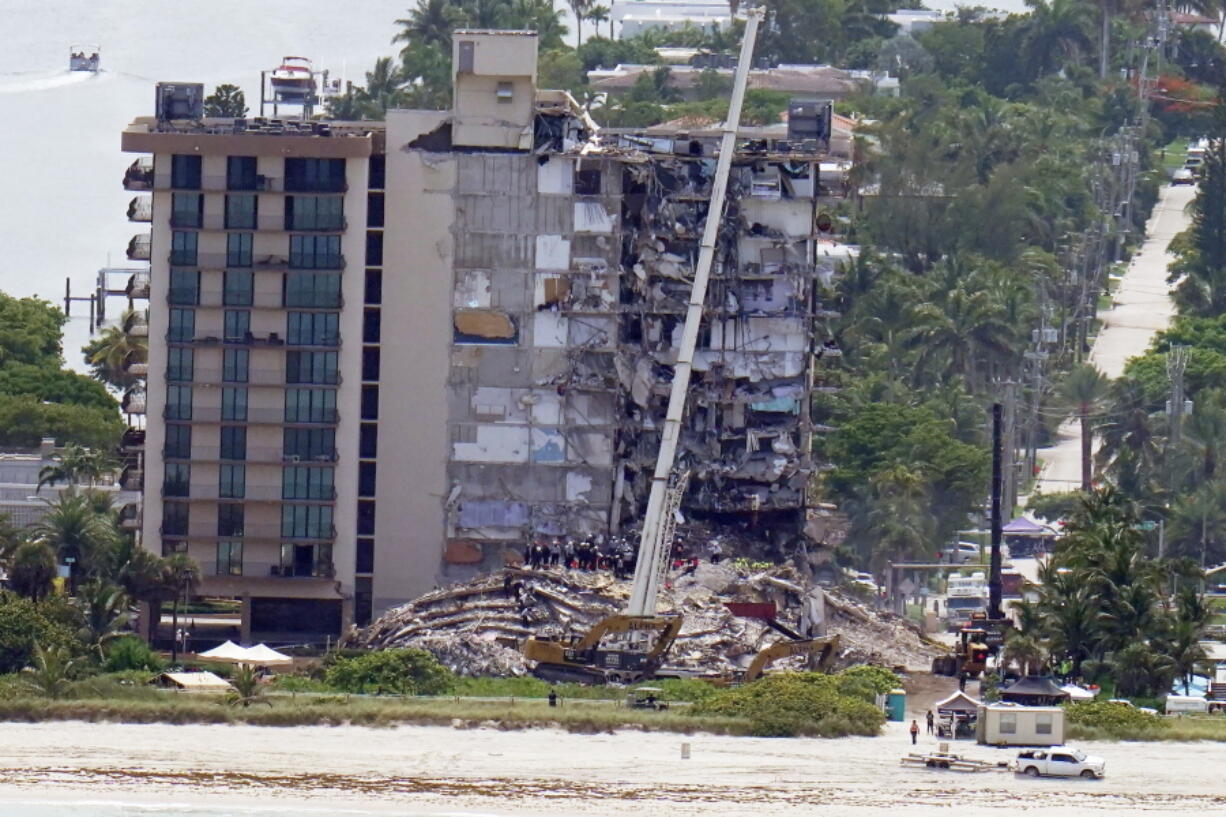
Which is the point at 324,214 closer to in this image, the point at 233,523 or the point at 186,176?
the point at 186,176

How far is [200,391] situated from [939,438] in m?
42.3

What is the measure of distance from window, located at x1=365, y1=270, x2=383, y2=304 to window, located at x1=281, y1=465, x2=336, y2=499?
21.1 ft

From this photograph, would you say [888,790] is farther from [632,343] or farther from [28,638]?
[632,343]

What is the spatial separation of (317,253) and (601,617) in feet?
65.2

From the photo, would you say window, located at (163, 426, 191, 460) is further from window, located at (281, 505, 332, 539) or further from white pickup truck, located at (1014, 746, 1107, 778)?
white pickup truck, located at (1014, 746, 1107, 778)

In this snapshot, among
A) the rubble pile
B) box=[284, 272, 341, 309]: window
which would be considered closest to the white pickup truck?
the rubble pile

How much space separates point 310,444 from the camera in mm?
152000

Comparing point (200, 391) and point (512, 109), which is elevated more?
point (512, 109)

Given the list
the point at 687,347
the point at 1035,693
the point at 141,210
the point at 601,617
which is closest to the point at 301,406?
the point at 141,210

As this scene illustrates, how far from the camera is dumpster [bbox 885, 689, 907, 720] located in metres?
130

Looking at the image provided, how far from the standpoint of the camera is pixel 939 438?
18275cm

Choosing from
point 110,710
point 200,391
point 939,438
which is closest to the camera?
point 110,710

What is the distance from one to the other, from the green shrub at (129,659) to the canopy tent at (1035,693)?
2811 centimetres

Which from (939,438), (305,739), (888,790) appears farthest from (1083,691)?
(939,438)
